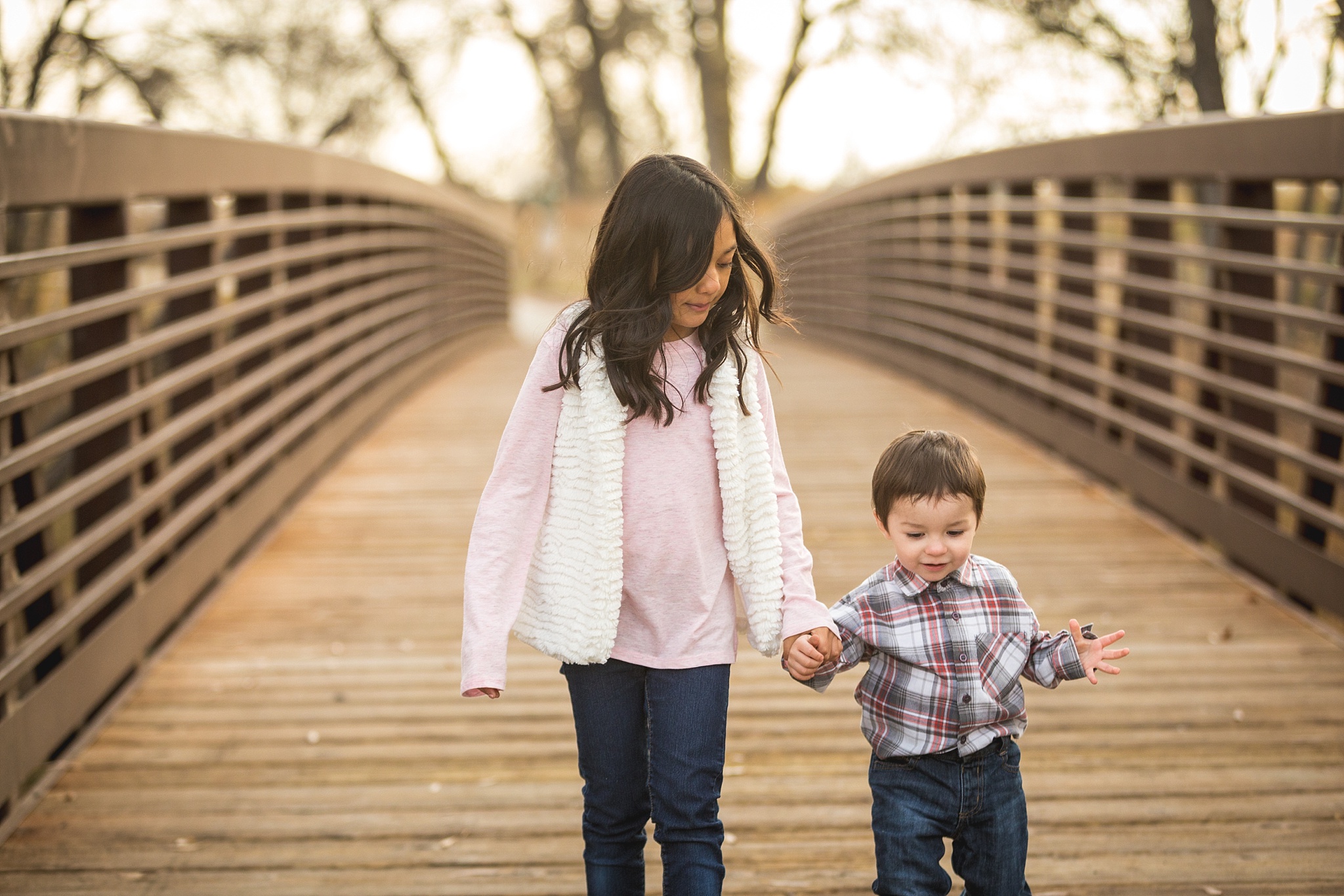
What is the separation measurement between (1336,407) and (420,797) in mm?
2820

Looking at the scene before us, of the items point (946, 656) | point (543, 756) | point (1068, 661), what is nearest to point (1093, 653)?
point (1068, 661)

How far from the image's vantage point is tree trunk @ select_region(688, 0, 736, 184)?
2242 cm


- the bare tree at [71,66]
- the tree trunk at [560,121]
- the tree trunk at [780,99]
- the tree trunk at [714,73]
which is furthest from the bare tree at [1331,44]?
the tree trunk at [560,121]

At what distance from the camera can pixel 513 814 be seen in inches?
114

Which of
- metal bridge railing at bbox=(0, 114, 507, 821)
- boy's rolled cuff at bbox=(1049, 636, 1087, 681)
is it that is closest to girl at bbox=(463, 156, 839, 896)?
boy's rolled cuff at bbox=(1049, 636, 1087, 681)

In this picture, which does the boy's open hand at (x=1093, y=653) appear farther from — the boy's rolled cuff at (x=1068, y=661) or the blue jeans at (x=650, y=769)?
the blue jeans at (x=650, y=769)

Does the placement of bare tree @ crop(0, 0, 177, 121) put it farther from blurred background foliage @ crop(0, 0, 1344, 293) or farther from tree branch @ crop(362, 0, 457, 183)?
tree branch @ crop(362, 0, 457, 183)

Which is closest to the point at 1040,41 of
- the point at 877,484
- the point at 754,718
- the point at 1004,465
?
the point at 1004,465

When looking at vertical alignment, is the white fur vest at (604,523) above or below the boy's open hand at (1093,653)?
above

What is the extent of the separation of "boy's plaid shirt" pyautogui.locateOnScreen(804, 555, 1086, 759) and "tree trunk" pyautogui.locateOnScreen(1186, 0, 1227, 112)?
906 centimetres

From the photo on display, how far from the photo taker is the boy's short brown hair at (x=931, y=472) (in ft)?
6.73

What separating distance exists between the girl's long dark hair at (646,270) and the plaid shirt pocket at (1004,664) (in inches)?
23.6

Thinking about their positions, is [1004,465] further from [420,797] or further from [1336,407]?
[420,797]

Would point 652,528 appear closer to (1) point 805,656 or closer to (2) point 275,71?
(1) point 805,656
